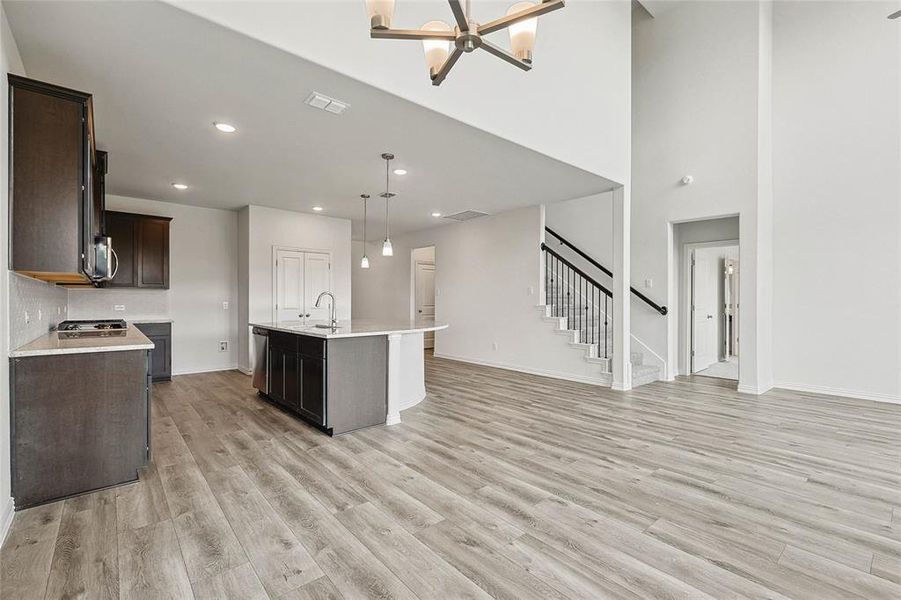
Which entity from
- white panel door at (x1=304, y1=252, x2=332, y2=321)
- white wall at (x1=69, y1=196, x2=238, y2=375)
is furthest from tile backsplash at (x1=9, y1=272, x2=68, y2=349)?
white panel door at (x1=304, y1=252, x2=332, y2=321)

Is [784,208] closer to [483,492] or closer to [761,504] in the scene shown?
[761,504]

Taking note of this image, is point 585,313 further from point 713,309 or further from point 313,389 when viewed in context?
point 313,389

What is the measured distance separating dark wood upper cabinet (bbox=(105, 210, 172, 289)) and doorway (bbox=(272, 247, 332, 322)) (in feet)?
4.79

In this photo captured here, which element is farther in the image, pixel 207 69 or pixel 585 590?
pixel 207 69

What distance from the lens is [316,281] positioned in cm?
729

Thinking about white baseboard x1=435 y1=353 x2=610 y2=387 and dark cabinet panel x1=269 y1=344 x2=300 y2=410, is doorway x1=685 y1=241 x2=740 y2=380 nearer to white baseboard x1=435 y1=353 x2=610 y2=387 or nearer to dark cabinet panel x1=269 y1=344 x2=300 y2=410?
white baseboard x1=435 y1=353 x2=610 y2=387

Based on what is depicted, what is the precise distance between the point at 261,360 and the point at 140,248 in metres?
2.62

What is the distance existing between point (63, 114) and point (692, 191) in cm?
676

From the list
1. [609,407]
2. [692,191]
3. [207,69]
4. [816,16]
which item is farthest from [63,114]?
[816,16]

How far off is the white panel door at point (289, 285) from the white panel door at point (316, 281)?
0.10 meters

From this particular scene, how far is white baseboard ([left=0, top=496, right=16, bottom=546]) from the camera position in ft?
6.97

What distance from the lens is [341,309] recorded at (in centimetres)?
757

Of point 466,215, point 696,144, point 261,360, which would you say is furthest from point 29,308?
point 696,144

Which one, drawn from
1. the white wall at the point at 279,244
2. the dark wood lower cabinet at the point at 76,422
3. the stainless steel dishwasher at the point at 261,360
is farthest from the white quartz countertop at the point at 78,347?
the white wall at the point at 279,244
